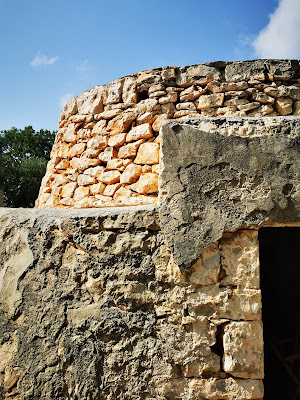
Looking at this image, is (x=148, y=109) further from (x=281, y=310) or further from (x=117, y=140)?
(x=281, y=310)

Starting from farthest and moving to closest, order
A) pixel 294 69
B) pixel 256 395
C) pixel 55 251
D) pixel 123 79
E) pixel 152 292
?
pixel 123 79, pixel 294 69, pixel 55 251, pixel 152 292, pixel 256 395

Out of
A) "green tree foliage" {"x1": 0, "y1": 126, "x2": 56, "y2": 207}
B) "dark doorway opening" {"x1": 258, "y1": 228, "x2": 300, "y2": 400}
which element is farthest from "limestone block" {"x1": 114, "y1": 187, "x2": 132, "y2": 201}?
"green tree foliage" {"x1": 0, "y1": 126, "x2": 56, "y2": 207}

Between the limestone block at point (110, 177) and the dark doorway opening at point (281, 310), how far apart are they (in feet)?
6.75

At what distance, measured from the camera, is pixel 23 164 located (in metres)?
14.3

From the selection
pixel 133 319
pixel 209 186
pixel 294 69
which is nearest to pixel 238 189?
pixel 209 186

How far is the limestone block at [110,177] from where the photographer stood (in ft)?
15.1

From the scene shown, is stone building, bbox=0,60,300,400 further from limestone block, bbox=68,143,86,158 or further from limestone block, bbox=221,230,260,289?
limestone block, bbox=68,143,86,158

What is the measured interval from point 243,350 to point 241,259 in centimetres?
44

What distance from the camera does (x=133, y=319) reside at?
1.80 m

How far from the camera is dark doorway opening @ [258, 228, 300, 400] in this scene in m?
2.76

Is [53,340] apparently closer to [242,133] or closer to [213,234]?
[213,234]

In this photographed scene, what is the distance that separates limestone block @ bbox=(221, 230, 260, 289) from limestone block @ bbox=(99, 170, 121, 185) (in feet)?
9.67

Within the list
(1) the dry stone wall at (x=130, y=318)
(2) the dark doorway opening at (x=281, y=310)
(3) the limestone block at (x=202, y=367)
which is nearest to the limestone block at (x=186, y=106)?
(2) the dark doorway opening at (x=281, y=310)

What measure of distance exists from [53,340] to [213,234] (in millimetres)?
1003
